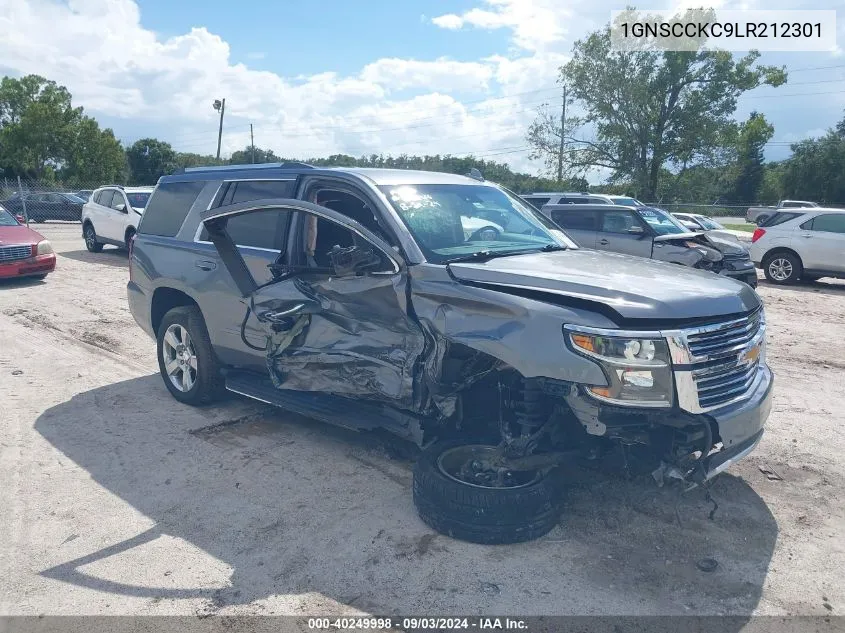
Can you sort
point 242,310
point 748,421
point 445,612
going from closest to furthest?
point 445,612, point 748,421, point 242,310

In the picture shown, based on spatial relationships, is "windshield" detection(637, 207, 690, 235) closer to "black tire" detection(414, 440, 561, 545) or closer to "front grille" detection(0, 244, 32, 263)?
"black tire" detection(414, 440, 561, 545)

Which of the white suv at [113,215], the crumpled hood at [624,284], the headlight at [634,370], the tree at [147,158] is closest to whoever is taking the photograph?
the headlight at [634,370]

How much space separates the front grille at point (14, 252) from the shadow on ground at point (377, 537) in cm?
846

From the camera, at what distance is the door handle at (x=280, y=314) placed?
4.57 m

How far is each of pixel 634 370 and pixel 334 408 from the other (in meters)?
2.13

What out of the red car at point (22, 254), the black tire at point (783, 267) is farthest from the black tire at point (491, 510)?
the black tire at point (783, 267)

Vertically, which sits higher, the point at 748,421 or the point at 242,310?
the point at 242,310

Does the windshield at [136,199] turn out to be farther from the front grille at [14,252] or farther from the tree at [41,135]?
the tree at [41,135]

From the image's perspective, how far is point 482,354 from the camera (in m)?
3.92

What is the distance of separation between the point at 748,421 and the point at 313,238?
300cm

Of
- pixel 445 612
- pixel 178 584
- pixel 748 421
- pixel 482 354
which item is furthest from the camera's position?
pixel 482 354

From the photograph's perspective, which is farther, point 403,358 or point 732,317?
point 403,358

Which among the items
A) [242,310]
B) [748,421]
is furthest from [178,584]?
[748,421]

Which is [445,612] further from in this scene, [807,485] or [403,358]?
[807,485]
